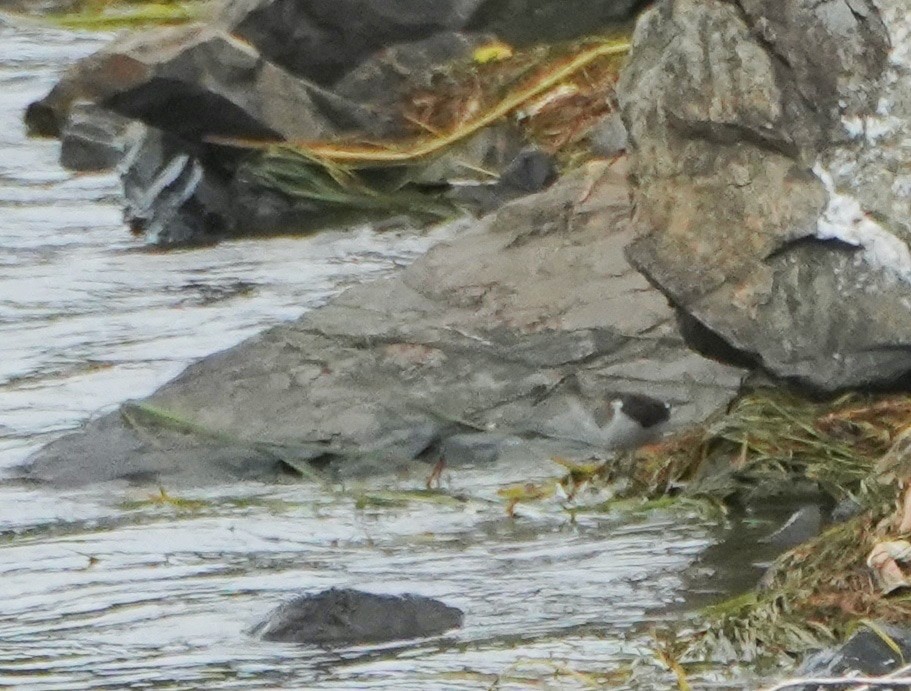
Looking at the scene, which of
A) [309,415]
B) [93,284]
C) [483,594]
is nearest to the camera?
[483,594]

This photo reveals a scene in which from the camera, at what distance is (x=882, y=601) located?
4082 mm

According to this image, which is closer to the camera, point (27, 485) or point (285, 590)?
point (285, 590)

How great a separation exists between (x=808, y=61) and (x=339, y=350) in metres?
1.59

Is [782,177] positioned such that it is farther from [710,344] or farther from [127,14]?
[127,14]

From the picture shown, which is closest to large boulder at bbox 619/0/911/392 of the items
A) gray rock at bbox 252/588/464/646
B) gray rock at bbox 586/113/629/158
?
gray rock at bbox 252/588/464/646

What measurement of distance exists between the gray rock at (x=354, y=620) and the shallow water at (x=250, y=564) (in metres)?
0.04

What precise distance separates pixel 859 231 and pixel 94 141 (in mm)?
5375

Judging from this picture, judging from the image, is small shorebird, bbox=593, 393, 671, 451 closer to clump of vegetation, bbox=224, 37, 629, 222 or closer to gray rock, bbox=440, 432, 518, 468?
gray rock, bbox=440, 432, 518, 468

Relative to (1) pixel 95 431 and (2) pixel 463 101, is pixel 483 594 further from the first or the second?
(2) pixel 463 101

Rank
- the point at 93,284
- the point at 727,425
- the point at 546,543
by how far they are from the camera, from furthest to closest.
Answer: the point at 93,284
the point at 727,425
the point at 546,543

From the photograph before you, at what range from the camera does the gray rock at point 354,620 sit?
14.0ft

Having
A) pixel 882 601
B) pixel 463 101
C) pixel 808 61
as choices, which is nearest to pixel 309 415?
pixel 808 61

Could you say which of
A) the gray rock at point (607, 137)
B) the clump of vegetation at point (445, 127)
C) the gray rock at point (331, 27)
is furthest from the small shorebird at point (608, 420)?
the gray rock at point (331, 27)

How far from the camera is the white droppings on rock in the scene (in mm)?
4984
